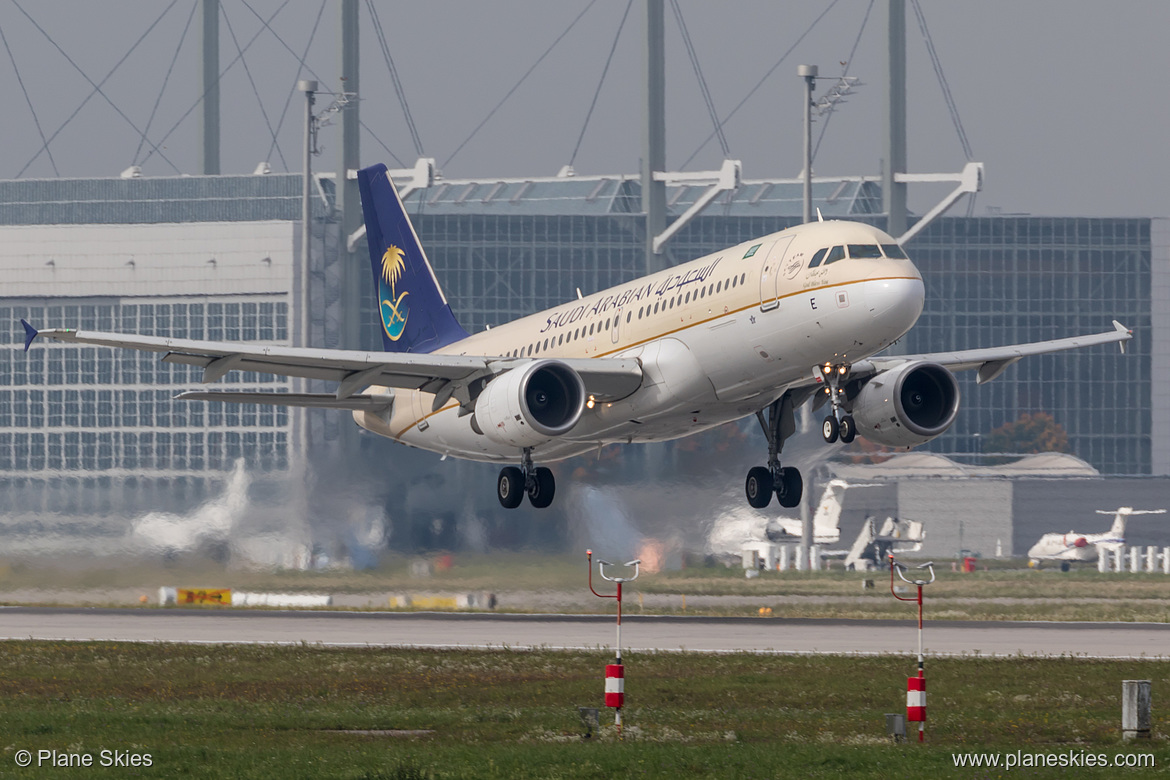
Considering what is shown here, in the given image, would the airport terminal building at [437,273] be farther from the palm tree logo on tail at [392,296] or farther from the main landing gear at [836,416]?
the main landing gear at [836,416]

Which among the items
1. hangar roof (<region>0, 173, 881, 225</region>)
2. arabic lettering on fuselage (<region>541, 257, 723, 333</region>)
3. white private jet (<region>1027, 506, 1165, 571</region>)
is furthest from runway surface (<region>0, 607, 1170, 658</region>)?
hangar roof (<region>0, 173, 881, 225</region>)

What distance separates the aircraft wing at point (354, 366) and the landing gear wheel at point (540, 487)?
8.82 feet

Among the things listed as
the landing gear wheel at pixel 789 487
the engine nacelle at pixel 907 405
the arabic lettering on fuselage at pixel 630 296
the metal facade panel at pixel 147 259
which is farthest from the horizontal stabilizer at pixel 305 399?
the metal facade panel at pixel 147 259

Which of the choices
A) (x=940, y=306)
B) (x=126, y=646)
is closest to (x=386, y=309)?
(x=126, y=646)

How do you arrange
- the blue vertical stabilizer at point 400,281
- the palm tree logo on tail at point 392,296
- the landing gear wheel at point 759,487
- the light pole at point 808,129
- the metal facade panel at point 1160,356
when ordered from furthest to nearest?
the metal facade panel at point 1160,356, the light pole at point 808,129, the palm tree logo on tail at point 392,296, the blue vertical stabilizer at point 400,281, the landing gear wheel at point 759,487

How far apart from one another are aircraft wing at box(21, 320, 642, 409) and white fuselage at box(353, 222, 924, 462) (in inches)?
34.3

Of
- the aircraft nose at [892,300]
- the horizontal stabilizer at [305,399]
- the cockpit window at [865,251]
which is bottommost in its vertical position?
the horizontal stabilizer at [305,399]

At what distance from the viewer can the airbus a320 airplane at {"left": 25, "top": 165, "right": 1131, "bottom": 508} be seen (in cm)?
3653

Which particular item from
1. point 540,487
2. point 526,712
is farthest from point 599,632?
point 526,712

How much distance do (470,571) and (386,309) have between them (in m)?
9.33

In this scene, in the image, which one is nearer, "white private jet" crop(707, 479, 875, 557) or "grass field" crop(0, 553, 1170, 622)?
"grass field" crop(0, 553, 1170, 622)

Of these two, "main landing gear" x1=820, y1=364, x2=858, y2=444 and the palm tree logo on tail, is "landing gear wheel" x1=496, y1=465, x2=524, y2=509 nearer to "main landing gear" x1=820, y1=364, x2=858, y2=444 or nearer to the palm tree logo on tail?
"main landing gear" x1=820, y1=364, x2=858, y2=444

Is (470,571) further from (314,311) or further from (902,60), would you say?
(902,60)

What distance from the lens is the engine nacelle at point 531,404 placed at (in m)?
40.1
